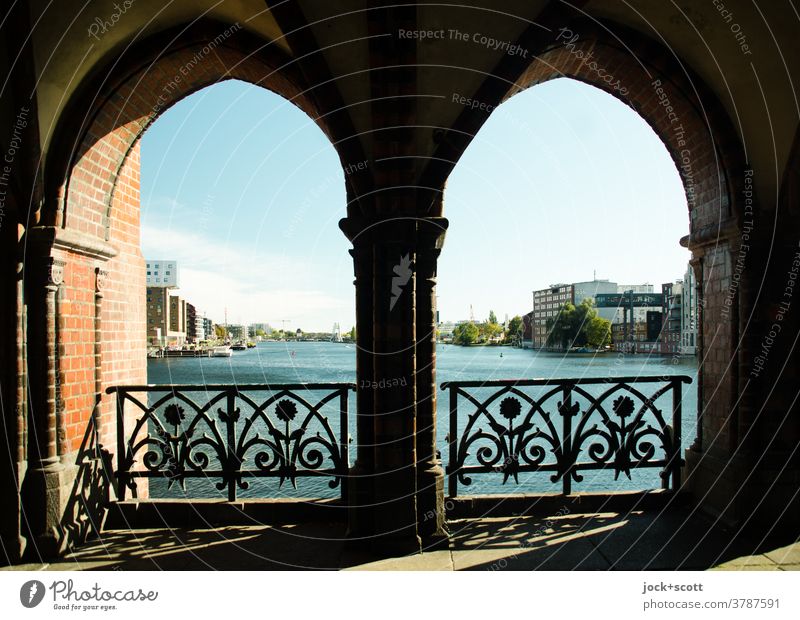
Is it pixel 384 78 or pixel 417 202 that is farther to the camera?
pixel 417 202

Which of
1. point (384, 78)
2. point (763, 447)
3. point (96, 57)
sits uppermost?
point (96, 57)

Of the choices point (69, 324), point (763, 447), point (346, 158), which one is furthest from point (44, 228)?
point (763, 447)

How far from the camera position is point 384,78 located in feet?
11.2

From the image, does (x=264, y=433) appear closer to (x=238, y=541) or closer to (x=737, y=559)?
(x=238, y=541)

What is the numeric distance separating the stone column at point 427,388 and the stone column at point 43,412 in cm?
272

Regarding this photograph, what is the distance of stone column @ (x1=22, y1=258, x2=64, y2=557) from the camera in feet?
11.9

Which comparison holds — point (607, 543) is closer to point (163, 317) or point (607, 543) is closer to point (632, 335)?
point (163, 317)

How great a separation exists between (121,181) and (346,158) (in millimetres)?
2512

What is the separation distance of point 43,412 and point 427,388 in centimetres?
291

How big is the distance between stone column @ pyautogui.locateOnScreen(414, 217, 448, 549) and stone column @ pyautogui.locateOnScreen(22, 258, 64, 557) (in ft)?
8.92

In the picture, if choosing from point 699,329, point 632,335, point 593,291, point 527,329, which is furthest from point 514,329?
point 699,329

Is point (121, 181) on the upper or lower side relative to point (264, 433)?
upper

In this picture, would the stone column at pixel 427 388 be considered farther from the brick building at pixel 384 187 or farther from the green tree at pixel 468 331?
the green tree at pixel 468 331
